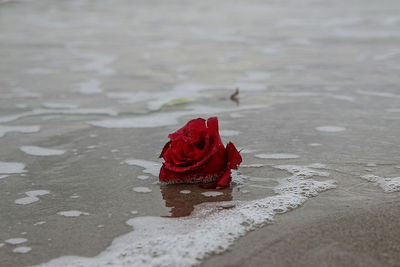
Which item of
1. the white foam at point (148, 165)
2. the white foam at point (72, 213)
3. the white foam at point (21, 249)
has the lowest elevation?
the white foam at point (21, 249)

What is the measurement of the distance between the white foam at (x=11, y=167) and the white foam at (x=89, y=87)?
1.84 m

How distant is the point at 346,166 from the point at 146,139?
119 cm

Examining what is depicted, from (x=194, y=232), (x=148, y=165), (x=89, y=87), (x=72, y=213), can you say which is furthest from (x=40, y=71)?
(x=194, y=232)

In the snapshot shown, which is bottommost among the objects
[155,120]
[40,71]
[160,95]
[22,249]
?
[22,249]

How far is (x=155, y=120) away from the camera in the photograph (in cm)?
383

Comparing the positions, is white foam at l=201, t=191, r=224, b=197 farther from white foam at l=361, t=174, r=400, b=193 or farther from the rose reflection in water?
white foam at l=361, t=174, r=400, b=193

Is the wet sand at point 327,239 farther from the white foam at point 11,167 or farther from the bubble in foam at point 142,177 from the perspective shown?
the white foam at point 11,167

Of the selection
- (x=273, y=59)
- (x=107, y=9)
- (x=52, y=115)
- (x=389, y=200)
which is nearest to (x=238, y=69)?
(x=273, y=59)

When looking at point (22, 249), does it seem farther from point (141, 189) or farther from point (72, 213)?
point (141, 189)

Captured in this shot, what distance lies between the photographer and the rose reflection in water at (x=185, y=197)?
232 cm

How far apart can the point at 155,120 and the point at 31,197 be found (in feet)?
4.76

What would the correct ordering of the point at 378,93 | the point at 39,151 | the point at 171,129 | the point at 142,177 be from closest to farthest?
the point at 142,177 < the point at 39,151 < the point at 171,129 < the point at 378,93

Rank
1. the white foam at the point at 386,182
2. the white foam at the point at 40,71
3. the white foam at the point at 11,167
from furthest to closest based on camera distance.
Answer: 1. the white foam at the point at 40,71
2. the white foam at the point at 11,167
3. the white foam at the point at 386,182

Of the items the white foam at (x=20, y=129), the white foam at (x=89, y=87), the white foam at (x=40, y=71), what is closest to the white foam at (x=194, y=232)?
the white foam at (x=20, y=129)
